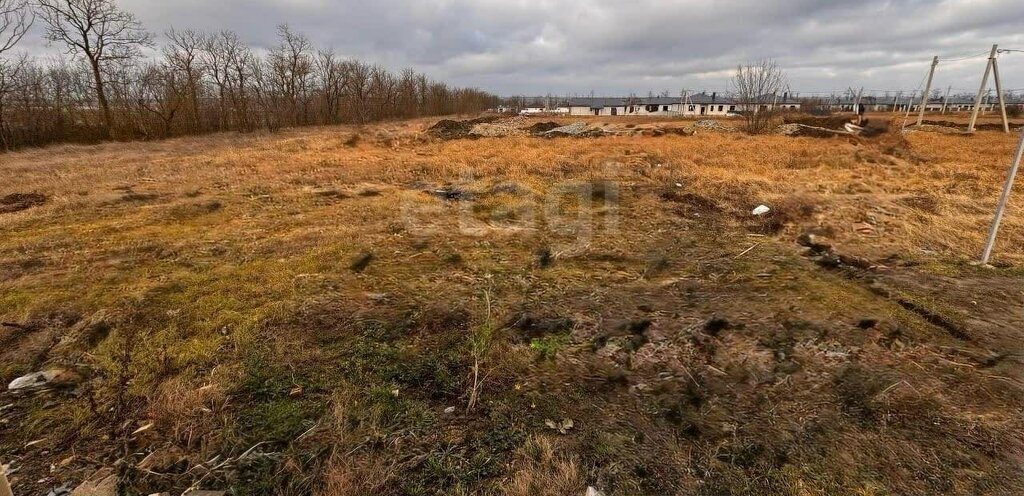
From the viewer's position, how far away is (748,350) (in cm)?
331

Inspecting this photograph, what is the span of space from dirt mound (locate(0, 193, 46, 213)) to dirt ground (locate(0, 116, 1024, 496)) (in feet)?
1.23

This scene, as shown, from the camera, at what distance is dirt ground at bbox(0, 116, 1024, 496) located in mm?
2252

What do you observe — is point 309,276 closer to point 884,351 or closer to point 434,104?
point 884,351

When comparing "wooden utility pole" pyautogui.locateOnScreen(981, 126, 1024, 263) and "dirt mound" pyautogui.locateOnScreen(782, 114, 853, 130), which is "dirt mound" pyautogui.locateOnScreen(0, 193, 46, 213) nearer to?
"wooden utility pole" pyautogui.locateOnScreen(981, 126, 1024, 263)

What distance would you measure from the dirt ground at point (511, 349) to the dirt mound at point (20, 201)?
376mm

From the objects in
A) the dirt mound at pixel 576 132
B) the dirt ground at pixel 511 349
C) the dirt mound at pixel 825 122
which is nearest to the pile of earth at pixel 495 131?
the dirt mound at pixel 576 132

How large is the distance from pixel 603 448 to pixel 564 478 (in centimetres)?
33

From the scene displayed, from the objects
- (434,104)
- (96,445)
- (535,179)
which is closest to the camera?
(96,445)

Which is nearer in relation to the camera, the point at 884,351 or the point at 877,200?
the point at 884,351

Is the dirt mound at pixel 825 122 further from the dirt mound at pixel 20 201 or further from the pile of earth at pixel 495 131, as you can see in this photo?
the dirt mound at pixel 20 201

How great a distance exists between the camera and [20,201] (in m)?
7.80

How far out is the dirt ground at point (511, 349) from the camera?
2252 millimetres

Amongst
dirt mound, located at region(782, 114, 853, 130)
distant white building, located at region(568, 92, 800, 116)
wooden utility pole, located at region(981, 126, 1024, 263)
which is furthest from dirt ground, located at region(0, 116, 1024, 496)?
distant white building, located at region(568, 92, 800, 116)

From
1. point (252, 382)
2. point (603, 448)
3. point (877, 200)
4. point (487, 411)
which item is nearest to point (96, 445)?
point (252, 382)
